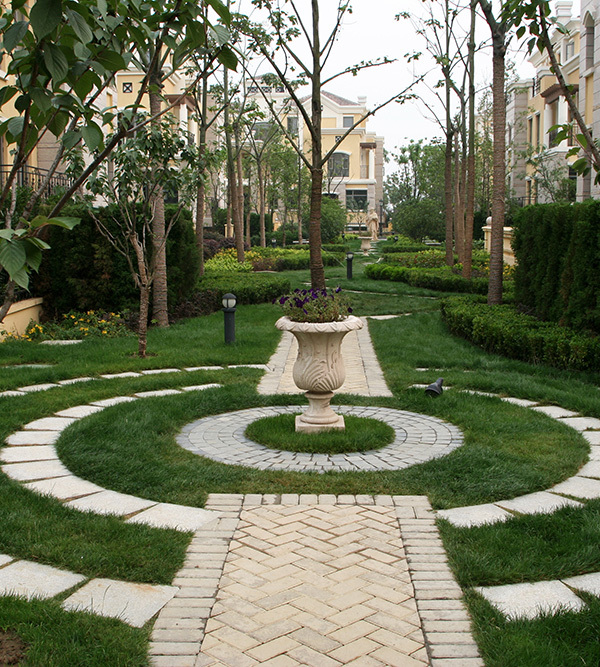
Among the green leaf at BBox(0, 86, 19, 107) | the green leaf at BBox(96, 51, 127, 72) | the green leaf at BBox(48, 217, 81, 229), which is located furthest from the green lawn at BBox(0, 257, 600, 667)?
the green leaf at BBox(96, 51, 127, 72)

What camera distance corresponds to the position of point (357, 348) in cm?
1171

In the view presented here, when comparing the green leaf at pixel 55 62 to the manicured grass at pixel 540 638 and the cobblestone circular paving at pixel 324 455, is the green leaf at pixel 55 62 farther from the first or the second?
the cobblestone circular paving at pixel 324 455

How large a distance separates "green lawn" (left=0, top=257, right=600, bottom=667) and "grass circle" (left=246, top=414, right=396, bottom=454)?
699 millimetres

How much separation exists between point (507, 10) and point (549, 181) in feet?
92.9

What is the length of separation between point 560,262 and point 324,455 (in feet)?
21.6

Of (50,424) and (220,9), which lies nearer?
(220,9)

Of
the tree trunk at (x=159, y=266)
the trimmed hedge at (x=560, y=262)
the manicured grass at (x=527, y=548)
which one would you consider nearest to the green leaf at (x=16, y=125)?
the manicured grass at (x=527, y=548)

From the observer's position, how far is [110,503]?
4832 millimetres

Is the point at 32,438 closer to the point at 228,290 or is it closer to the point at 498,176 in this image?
the point at 498,176

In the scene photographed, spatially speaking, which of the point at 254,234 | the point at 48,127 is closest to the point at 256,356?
the point at 48,127

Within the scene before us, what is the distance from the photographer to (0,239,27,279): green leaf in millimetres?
1583

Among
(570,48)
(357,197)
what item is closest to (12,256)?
(570,48)

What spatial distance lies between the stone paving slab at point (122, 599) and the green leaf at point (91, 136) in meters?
2.34

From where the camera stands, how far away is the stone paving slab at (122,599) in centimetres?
339
